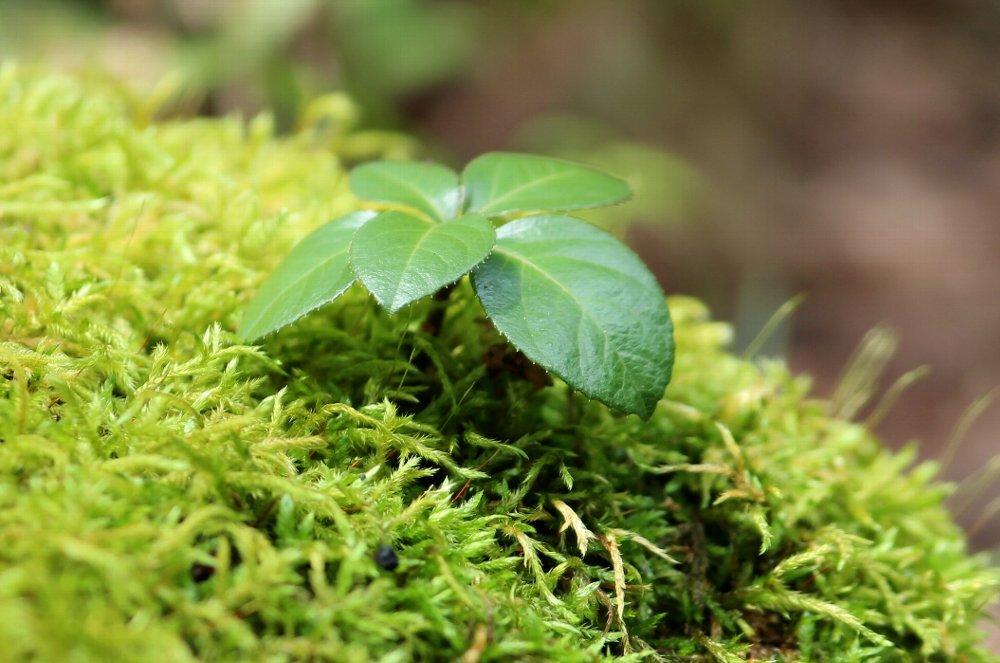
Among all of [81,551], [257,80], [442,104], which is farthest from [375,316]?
[442,104]

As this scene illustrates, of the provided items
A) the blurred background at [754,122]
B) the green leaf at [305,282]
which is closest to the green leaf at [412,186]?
the green leaf at [305,282]

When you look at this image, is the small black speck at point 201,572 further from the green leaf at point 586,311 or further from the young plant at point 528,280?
the green leaf at point 586,311

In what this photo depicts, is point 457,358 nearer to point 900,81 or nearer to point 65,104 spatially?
point 65,104

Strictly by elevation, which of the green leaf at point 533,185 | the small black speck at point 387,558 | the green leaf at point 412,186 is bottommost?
the small black speck at point 387,558

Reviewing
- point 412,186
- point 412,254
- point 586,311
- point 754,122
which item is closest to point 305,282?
point 412,254

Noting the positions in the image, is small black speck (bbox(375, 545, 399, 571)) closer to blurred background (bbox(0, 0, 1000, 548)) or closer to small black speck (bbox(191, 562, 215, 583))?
small black speck (bbox(191, 562, 215, 583))
